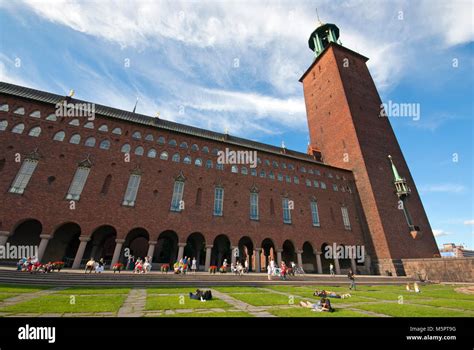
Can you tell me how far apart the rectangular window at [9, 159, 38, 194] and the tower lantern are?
47.8 m

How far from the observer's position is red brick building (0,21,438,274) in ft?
62.1

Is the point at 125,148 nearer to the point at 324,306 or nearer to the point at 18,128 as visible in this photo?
the point at 18,128

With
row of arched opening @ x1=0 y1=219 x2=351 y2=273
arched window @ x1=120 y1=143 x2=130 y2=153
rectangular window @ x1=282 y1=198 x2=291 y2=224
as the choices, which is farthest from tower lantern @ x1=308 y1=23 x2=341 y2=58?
arched window @ x1=120 y1=143 x2=130 y2=153

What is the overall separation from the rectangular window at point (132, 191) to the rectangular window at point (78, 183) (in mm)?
3705

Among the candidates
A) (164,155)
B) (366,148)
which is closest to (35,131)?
(164,155)

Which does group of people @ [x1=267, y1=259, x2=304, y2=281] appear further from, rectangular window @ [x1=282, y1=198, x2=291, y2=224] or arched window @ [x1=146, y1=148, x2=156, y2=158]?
arched window @ [x1=146, y1=148, x2=156, y2=158]

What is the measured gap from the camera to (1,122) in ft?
64.0

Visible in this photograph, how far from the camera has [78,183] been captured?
19828mm

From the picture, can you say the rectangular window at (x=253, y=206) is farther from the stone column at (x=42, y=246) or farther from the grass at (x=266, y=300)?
the stone column at (x=42, y=246)

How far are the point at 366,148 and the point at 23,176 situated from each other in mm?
39810

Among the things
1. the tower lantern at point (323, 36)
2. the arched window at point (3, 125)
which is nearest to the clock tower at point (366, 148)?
the tower lantern at point (323, 36)

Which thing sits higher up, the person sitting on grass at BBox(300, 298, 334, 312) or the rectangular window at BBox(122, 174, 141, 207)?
the rectangular window at BBox(122, 174, 141, 207)
